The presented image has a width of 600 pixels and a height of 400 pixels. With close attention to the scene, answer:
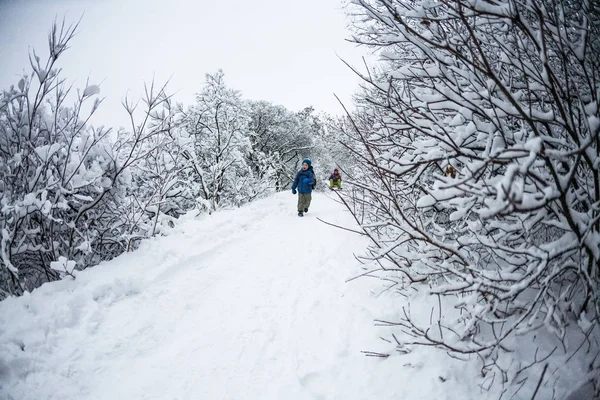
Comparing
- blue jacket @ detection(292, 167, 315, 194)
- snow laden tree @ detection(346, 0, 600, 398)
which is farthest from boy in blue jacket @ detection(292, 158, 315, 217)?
snow laden tree @ detection(346, 0, 600, 398)

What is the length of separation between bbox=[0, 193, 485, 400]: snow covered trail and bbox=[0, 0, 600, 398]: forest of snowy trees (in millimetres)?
348

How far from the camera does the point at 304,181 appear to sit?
9.34m

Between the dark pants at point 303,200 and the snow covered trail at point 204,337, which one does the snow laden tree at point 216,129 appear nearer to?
the dark pants at point 303,200

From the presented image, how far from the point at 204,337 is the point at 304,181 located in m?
6.97

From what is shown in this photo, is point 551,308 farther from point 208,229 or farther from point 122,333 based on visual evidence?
point 208,229

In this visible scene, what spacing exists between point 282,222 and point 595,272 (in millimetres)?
7222

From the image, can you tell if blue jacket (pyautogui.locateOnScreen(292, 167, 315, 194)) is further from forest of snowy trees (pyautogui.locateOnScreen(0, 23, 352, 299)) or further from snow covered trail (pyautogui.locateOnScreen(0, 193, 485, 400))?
snow covered trail (pyautogui.locateOnScreen(0, 193, 485, 400))

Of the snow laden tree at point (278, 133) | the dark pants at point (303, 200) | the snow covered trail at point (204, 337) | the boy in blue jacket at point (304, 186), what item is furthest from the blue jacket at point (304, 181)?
the snow laden tree at point (278, 133)

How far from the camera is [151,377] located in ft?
→ 7.63

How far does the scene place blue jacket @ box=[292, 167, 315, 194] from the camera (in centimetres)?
930

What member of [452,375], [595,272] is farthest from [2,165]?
[595,272]

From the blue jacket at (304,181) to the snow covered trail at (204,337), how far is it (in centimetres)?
495

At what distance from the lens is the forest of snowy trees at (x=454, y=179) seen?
135cm

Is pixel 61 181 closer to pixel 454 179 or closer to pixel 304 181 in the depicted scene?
pixel 454 179
